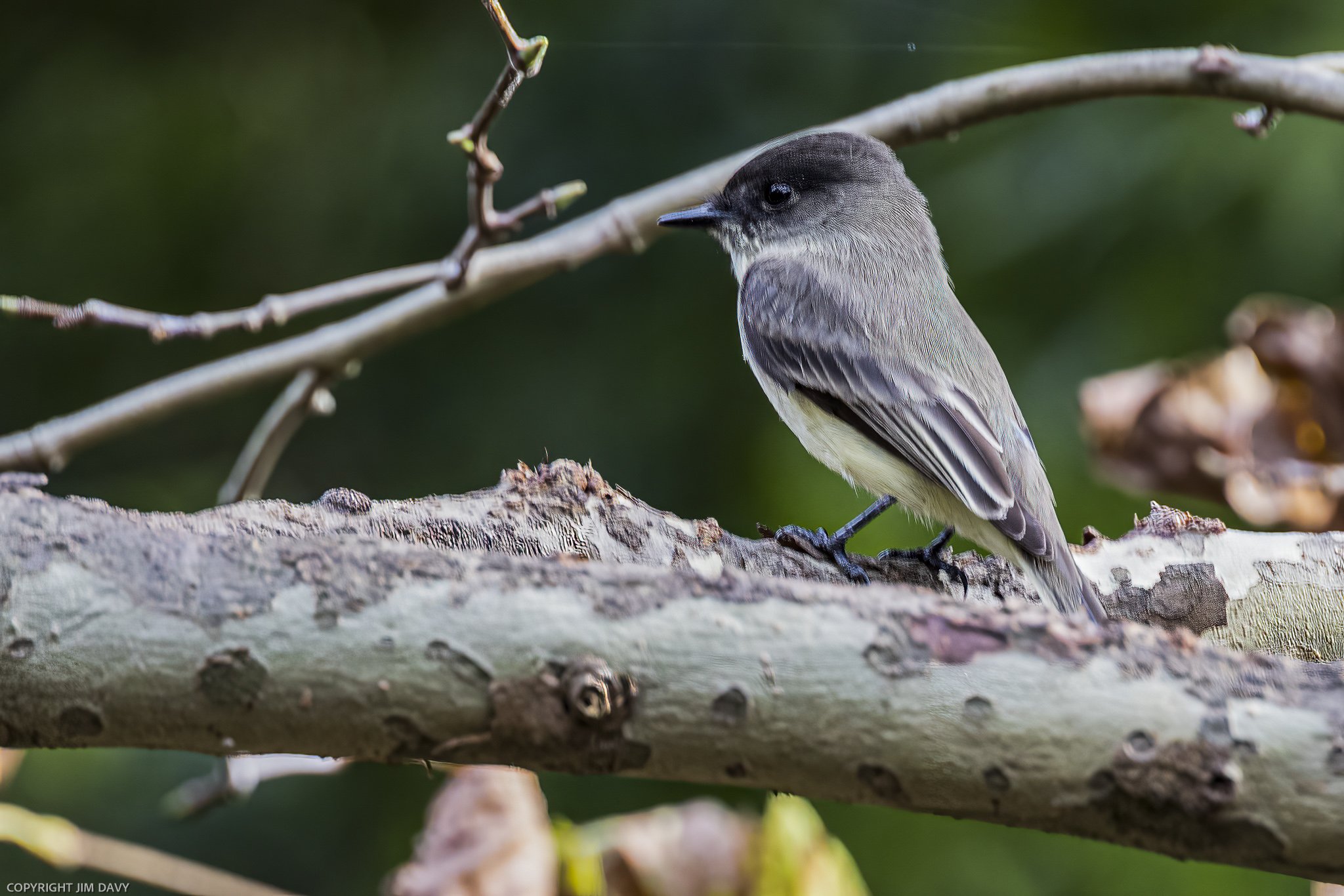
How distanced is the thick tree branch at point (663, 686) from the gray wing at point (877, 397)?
1004 millimetres

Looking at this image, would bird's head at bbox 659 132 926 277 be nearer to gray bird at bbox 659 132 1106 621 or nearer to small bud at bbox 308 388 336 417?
gray bird at bbox 659 132 1106 621

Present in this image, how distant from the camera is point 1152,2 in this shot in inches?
203

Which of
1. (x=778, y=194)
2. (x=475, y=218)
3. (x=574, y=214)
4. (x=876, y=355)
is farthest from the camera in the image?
(x=574, y=214)

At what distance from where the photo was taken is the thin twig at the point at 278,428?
10.7ft

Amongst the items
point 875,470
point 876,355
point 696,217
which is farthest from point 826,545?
point 696,217

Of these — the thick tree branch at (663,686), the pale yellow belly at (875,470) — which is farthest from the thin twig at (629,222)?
the thick tree branch at (663,686)

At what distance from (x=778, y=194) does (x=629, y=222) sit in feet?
1.92

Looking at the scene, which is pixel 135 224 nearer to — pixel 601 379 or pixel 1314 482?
pixel 601 379

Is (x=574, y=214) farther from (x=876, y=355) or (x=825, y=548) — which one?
(x=825, y=548)

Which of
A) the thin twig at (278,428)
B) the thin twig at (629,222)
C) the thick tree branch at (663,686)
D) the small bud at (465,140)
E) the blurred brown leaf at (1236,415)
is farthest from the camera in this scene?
the blurred brown leaf at (1236,415)

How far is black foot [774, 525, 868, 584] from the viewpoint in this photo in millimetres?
2328

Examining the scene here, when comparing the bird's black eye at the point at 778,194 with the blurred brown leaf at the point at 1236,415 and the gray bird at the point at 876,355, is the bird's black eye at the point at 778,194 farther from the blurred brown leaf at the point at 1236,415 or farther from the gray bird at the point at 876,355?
the blurred brown leaf at the point at 1236,415

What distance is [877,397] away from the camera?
2.88 meters

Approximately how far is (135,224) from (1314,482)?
191 inches
